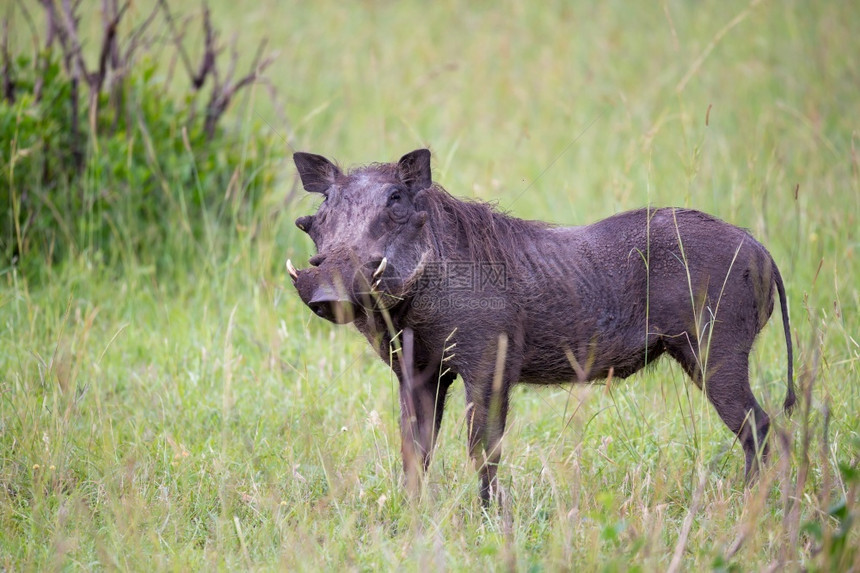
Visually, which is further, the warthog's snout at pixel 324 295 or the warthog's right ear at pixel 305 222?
the warthog's right ear at pixel 305 222

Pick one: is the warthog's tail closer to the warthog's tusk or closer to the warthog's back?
the warthog's back

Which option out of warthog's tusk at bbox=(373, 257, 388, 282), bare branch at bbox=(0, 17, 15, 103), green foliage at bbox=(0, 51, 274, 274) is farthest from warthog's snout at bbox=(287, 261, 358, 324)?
bare branch at bbox=(0, 17, 15, 103)

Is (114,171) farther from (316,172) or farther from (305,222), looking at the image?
(305,222)

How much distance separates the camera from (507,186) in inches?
287

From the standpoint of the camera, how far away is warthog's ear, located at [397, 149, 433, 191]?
3.22 meters

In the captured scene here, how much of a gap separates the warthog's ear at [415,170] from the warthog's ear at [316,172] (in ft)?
0.96

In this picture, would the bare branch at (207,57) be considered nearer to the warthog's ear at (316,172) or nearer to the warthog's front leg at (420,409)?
the warthog's ear at (316,172)

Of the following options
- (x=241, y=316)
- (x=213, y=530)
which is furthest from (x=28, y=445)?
(x=241, y=316)

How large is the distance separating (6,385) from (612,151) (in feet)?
19.1

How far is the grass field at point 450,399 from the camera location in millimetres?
2912

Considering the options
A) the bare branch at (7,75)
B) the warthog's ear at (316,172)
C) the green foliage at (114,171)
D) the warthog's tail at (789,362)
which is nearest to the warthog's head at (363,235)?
the warthog's ear at (316,172)

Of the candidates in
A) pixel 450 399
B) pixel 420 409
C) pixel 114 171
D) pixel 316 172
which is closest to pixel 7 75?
pixel 114 171

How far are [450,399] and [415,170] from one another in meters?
1.54

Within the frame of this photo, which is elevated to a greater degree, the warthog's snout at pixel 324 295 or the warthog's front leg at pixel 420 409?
the warthog's snout at pixel 324 295
